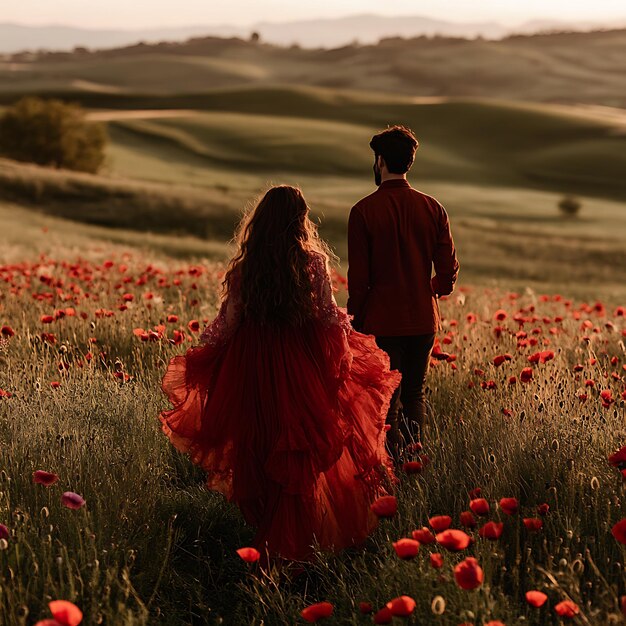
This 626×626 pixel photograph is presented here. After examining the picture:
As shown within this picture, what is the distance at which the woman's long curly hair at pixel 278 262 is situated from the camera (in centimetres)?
403

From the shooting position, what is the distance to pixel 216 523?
4266 millimetres

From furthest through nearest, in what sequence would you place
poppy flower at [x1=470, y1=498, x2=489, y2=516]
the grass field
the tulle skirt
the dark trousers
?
the dark trousers
the tulle skirt
the grass field
poppy flower at [x1=470, y1=498, x2=489, y2=516]

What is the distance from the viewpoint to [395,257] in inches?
191

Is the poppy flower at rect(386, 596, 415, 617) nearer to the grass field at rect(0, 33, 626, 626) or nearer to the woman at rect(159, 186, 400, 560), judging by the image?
the grass field at rect(0, 33, 626, 626)

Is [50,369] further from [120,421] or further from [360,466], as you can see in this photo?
[360,466]

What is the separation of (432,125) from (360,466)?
75032mm

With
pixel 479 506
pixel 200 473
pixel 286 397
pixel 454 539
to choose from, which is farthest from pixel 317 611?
pixel 200 473

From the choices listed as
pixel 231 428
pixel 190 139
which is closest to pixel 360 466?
pixel 231 428

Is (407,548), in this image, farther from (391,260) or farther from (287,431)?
(391,260)

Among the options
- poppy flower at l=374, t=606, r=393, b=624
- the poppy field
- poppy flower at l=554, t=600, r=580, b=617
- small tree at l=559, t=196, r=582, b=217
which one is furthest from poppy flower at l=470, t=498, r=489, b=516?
small tree at l=559, t=196, r=582, b=217

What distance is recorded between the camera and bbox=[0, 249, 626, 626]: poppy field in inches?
106

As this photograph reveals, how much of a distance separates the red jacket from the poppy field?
496mm

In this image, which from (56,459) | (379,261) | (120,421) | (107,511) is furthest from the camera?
(379,261)

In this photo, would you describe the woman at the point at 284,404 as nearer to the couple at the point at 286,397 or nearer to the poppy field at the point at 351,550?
the couple at the point at 286,397
